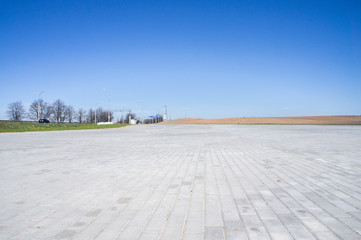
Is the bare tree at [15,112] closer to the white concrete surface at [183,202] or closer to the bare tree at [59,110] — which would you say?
the bare tree at [59,110]

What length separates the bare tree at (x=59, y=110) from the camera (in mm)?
76875

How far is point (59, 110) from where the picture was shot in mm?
77562

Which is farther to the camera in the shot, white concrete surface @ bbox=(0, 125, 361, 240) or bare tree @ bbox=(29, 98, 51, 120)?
bare tree @ bbox=(29, 98, 51, 120)

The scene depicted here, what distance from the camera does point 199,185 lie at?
437 cm

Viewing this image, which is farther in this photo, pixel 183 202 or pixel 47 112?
pixel 47 112

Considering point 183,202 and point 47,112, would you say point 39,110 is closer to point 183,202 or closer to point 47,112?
point 47,112

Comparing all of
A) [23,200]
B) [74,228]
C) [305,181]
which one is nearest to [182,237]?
[74,228]

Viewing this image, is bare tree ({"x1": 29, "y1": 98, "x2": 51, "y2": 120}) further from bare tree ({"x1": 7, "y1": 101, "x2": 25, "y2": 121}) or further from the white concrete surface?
the white concrete surface

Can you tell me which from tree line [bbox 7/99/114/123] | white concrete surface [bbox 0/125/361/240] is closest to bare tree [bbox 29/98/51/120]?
tree line [bbox 7/99/114/123]

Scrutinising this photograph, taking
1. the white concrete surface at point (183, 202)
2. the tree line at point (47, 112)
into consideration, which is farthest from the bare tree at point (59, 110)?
the white concrete surface at point (183, 202)

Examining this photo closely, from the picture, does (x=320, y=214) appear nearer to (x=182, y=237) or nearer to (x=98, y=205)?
(x=182, y=237)

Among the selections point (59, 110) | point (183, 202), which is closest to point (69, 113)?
point (59, 110)

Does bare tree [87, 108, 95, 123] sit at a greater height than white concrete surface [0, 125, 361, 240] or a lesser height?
greater

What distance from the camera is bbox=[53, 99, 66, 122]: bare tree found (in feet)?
252
